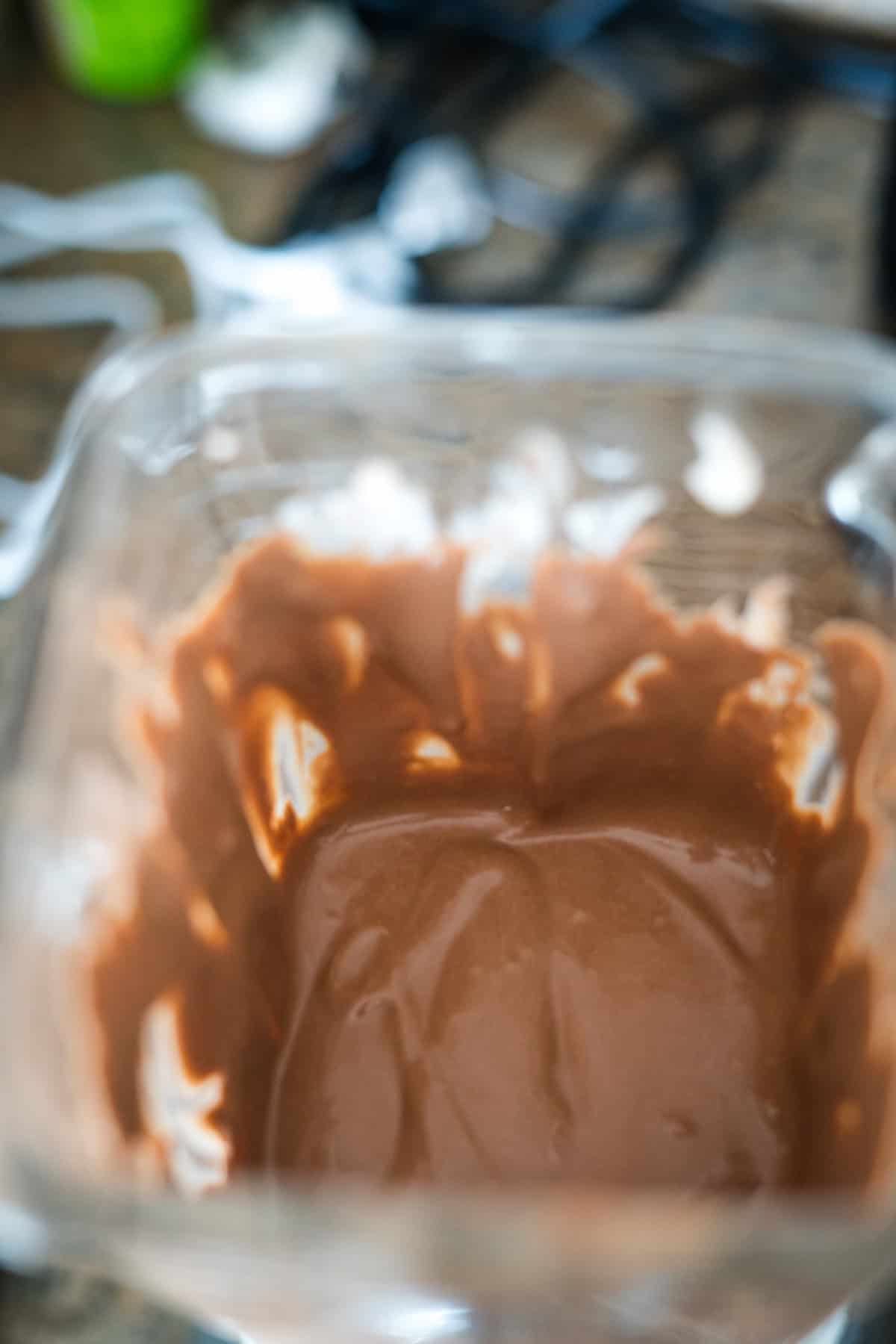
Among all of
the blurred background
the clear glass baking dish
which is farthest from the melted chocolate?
the blurred background

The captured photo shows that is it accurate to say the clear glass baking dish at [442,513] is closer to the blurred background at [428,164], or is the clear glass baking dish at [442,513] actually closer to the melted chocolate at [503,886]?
the melted chocolate at [503,886]

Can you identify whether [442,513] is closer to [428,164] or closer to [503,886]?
[503,886]

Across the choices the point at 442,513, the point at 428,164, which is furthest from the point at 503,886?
the point at 428,164

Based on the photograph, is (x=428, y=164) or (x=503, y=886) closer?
(x=503, y=886)

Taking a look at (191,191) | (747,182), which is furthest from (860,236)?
(191,191)

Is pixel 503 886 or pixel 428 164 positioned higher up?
pixel 428 164

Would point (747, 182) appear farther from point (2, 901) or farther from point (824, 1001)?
point (2, 901)
